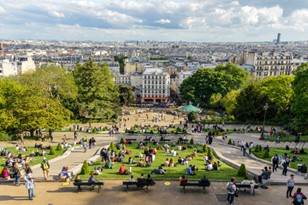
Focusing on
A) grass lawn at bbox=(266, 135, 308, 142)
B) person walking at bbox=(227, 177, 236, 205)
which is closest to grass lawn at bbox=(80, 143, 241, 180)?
person walking at bbox=(227, 177, 236, 205)

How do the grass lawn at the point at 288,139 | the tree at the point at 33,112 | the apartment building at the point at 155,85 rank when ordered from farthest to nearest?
the apartment building at the point at 155,85 → the grass lawn at the point at 288,139 → the tree at the point at 33,112

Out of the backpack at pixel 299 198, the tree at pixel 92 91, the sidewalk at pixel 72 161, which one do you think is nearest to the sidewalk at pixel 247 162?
the backpack at pixel 299 198

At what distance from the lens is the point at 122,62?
525 ft

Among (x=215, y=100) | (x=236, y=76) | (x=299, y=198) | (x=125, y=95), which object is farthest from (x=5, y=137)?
(x=236, y=76)

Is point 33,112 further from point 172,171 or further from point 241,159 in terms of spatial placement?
point 241,159

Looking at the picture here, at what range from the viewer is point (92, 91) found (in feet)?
173

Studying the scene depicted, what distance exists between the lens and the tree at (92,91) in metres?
52.5

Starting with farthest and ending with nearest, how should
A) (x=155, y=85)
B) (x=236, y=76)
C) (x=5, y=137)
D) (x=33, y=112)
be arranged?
(x=155, y=85)
(x=236, y=76)
(x=33, y=112)
(x=5, y=137)

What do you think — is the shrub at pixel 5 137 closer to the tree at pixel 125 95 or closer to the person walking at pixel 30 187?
the person walking at pixel 30 187

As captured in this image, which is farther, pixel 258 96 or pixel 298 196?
pixel 258 96

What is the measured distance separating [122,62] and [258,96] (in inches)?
4603

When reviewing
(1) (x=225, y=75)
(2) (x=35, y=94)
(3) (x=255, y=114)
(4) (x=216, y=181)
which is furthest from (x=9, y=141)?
(1) (x=225, y=75)

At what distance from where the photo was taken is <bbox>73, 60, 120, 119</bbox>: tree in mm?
52531

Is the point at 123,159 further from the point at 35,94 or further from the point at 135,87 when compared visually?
the point at 135,87
